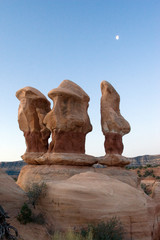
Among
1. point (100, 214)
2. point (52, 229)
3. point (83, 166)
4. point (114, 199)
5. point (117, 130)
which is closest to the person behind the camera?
point (52, 229)

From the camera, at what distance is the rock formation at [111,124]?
20.2 metres

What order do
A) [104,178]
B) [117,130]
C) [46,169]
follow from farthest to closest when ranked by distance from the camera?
[117,130]
[46,169]
[104,178]

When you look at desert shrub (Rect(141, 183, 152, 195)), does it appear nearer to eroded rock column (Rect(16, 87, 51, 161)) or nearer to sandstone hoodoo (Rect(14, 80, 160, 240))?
sandstone hoodoo (Rect(14, 80, 160, 240))

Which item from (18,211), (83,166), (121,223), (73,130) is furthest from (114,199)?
(73,130)

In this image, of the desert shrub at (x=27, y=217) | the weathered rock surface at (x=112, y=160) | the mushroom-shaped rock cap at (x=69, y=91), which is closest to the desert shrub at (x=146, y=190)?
the weathered rock surface at (x=112, y=160)

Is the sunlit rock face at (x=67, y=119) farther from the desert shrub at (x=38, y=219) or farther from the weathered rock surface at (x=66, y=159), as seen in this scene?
the desert shrub at (x=38, y=219)

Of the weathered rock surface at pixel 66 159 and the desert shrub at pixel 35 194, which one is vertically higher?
the weathered rock surface at pixel 66 159

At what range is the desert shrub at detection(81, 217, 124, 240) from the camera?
10086mm

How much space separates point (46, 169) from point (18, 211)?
6.20 meters

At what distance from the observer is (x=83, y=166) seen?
1845 centimetres

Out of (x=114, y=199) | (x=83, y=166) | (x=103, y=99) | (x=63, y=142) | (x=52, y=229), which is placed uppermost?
(x=103, y=99)

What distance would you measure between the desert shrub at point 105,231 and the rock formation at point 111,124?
9.04m

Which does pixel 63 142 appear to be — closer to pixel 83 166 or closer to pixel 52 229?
pixel 83 166

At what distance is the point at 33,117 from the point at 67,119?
4043mm
